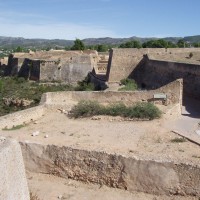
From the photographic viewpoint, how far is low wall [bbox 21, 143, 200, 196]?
28.5 feet

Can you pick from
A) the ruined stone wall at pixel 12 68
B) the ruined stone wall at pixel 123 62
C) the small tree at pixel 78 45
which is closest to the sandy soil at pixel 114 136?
the ruined stone wall at pixel 123 62

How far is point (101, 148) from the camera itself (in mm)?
9828

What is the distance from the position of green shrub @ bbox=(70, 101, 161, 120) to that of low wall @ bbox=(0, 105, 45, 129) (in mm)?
1155

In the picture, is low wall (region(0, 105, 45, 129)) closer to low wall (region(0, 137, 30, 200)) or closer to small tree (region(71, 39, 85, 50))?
low wall (region(0, 137, 30, 200))

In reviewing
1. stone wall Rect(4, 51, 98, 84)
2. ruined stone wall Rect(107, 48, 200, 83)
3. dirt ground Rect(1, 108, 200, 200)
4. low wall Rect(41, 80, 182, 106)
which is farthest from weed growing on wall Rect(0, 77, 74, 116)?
dirt ground Rect(1, 108, 200, 200)

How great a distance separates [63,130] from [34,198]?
424 centimetres

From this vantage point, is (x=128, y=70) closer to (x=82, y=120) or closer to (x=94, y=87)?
(x=94, y=87)

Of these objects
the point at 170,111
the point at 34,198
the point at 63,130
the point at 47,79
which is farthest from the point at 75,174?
the point at 47,79

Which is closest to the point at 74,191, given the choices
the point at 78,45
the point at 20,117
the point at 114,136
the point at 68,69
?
the point at 114,136

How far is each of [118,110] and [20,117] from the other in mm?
3335

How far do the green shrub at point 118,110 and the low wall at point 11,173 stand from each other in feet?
24.6

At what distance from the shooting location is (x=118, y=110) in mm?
14484

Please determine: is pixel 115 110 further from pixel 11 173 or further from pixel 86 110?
pixel 11 173

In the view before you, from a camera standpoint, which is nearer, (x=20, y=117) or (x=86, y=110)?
(x=20, y=117)
